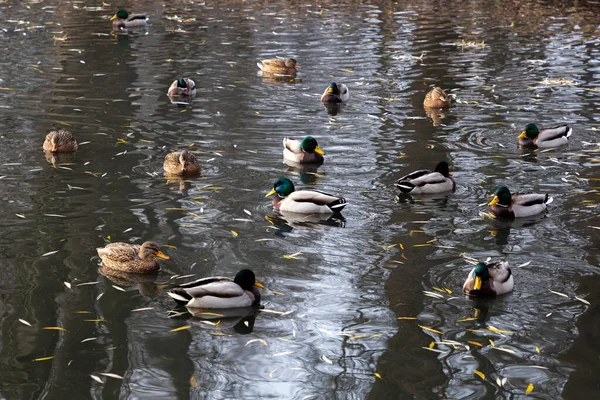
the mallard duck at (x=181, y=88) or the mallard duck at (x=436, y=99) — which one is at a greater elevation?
the mallard duck at (x=181, y=88)

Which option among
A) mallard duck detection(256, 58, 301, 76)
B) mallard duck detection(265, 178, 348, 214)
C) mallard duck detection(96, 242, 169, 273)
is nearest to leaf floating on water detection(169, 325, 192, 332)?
mallard duck detection(96, 242, 169, 273)

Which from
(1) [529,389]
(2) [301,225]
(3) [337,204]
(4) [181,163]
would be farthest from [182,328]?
(4) [181,163]

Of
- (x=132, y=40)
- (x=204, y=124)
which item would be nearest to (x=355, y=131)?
(x=204, y=124)

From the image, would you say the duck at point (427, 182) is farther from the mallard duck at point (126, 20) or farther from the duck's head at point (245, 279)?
the mallard duck at point (126, 20)

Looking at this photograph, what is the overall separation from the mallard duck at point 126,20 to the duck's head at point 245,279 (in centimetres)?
1833

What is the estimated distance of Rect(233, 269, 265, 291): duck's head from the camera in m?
9.65

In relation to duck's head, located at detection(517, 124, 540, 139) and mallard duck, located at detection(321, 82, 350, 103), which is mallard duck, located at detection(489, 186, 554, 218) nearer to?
duck's head, located at detection(517, 124, 540, 139)

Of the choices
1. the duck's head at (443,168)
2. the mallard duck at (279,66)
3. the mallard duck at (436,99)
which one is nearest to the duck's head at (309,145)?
the duck's head at (443,168)

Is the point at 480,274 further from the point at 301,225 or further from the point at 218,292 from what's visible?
the point at 301,225

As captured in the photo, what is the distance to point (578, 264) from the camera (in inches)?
426

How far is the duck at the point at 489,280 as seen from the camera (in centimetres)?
980

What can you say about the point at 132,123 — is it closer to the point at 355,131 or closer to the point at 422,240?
the point at 355,131

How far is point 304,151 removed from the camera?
14555 mm

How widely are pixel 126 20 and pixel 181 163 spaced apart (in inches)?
558
